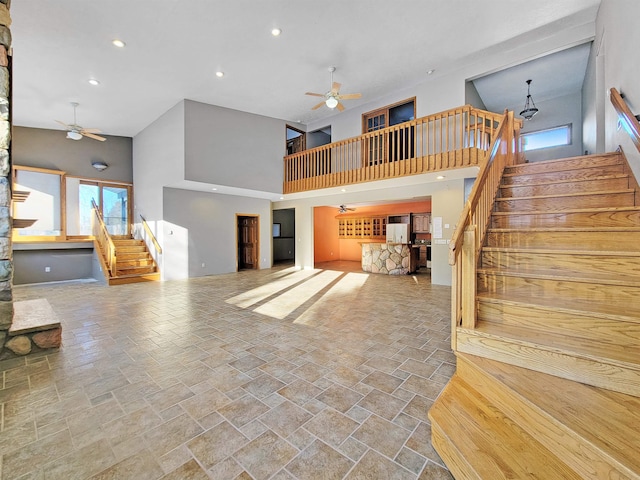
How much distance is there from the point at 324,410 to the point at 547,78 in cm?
924

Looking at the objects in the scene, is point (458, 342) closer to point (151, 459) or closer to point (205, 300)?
point (151, 459)

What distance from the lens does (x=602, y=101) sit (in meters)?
4.69

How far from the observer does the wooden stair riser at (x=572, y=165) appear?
3.36 metres

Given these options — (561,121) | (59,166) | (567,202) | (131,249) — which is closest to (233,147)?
(131,249)

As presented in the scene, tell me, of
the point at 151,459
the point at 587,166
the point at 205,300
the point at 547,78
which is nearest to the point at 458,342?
the point at 151,459

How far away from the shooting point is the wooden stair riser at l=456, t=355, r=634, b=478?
3.73 ft

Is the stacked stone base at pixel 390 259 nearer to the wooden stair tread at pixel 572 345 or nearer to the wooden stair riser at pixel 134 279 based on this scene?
the wooden stair riser at pixel 134 279

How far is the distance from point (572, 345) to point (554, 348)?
144 millimetres

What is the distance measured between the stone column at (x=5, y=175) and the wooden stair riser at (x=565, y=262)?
192 inches

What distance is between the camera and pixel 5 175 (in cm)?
277

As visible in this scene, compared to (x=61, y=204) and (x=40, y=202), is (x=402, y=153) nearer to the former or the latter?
(x=61, y=204)

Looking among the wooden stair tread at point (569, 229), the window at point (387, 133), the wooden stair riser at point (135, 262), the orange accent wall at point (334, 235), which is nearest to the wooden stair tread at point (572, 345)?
the wooden stair tread at point (569, 229)

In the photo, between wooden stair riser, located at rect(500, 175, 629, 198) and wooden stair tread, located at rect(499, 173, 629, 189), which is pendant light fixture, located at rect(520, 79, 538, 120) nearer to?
wooden stair tread, located at rect(499, 173, 629, 189)

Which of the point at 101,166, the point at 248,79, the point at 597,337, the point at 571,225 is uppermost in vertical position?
the point at 248,79
